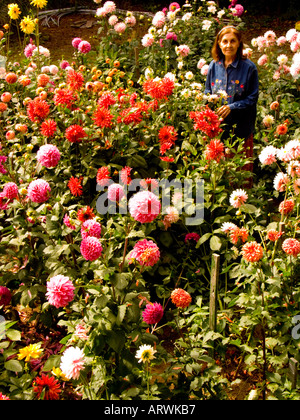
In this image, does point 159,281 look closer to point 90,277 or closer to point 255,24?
point 90,277

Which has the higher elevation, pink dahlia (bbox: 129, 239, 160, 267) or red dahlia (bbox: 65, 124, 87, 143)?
red dahlia (bbox: 65, 124, 87, 143)

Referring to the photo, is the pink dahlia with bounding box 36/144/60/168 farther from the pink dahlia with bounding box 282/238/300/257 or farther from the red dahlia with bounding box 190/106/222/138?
the pink dahlia with bounding box 282/238/300/257

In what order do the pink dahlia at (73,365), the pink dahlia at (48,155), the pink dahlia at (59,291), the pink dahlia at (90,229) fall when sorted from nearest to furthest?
the pink dahlia at (73,365) → the pink dahlia at (59,291) → the pink dahlia at (90,229) → the pink dahlia at (48,155)

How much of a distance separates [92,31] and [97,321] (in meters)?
8.14

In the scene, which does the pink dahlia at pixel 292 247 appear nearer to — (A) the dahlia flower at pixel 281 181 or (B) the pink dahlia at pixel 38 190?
(A) the dahlia flower at pixel 281 181

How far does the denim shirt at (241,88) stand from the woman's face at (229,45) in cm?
6

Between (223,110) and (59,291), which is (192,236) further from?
(59,291)

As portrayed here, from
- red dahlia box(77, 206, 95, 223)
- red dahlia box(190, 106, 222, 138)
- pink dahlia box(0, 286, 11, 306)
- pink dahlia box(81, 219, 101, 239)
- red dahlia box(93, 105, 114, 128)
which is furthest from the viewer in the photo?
red dahlia box(93, 105, 114, 128)

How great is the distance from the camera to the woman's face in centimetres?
273

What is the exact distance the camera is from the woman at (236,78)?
274 centimetres

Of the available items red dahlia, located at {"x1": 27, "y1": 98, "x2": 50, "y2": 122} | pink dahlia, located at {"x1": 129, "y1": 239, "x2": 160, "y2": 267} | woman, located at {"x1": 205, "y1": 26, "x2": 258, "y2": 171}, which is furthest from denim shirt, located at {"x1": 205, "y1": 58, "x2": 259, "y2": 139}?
pink dahlia, located at {"x1": 129, "y1": 239, "x2": 160, "y2": 267}

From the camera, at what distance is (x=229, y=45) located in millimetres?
2734

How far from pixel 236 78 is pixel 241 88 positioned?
0.26 ft

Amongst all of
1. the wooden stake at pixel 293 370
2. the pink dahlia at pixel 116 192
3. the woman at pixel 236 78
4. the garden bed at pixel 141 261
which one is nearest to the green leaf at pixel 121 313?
the garden bed at pixel 141 261
